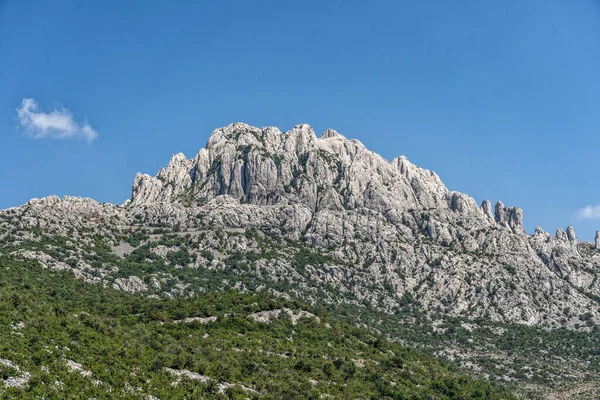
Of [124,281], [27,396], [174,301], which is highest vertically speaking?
[124,281]

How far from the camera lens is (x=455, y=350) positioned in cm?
16750

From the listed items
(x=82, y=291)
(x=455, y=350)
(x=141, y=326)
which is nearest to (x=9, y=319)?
(x=141, y=326)

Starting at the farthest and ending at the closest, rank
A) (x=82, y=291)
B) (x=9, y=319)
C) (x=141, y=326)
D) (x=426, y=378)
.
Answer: (x=82, y=291) → (x=426, y=378) → (x=141, y=326) → (x=9, y=319)

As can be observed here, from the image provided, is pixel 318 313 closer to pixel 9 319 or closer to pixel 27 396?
pixel 9 319

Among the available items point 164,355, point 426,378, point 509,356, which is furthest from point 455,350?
point 164,355

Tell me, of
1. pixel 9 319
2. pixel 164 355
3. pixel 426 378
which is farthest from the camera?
pixel 426 378

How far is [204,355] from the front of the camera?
61000mm

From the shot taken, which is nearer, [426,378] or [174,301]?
[426,378]

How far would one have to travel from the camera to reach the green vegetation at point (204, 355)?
45094mm

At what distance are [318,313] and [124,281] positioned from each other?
282 ft

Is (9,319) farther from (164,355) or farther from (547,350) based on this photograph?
(547,350)

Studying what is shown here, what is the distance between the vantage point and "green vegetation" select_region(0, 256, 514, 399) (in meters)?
45.1

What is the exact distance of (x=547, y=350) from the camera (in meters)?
175

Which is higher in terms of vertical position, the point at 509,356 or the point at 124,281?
the point at 124,281
